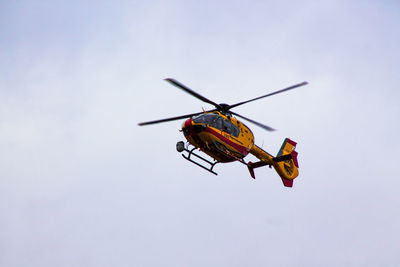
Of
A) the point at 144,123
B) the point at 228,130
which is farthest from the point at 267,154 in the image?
the point at 144,123

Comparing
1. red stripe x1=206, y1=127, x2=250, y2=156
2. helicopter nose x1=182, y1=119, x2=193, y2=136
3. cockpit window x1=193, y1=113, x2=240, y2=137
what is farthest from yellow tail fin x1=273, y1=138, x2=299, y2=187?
helicopter nose x1=182, y1=119, x2=193, y2=136

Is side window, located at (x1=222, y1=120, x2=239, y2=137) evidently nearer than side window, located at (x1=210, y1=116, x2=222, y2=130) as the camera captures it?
No

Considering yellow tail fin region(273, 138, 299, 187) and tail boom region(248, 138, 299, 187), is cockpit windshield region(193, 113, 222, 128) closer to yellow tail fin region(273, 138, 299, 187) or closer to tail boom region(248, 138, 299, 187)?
tail boom region(248, 138, 299, 187)

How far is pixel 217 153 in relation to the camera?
27.7 m

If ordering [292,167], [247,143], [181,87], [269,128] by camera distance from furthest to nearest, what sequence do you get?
[292,167] < [247,143] < [269,128] < [181,87]

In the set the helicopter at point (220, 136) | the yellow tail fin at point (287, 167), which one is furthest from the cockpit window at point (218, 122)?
the yellow tail fin at point (287, 167)

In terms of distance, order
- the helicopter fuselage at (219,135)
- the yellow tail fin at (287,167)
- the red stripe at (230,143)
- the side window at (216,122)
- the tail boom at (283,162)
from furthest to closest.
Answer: the yellow tail fin at (287,167), the tail boom at (283,162), the side window at (216,122), the red stripe at (230,143), the helicopter fuselage at (219,135)

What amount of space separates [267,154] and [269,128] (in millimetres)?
4342

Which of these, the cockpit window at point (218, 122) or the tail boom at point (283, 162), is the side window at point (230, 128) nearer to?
the cockpit window at point (218, 122)

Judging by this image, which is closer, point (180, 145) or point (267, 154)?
point (180, 145)

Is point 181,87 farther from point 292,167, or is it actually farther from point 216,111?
point 292,167

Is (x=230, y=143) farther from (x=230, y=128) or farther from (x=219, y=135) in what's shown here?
(x=219, y=135)

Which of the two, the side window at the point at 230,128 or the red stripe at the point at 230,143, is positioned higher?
the side window at the point at 230,128

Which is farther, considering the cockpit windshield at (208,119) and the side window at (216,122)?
the side window at (216,122)
